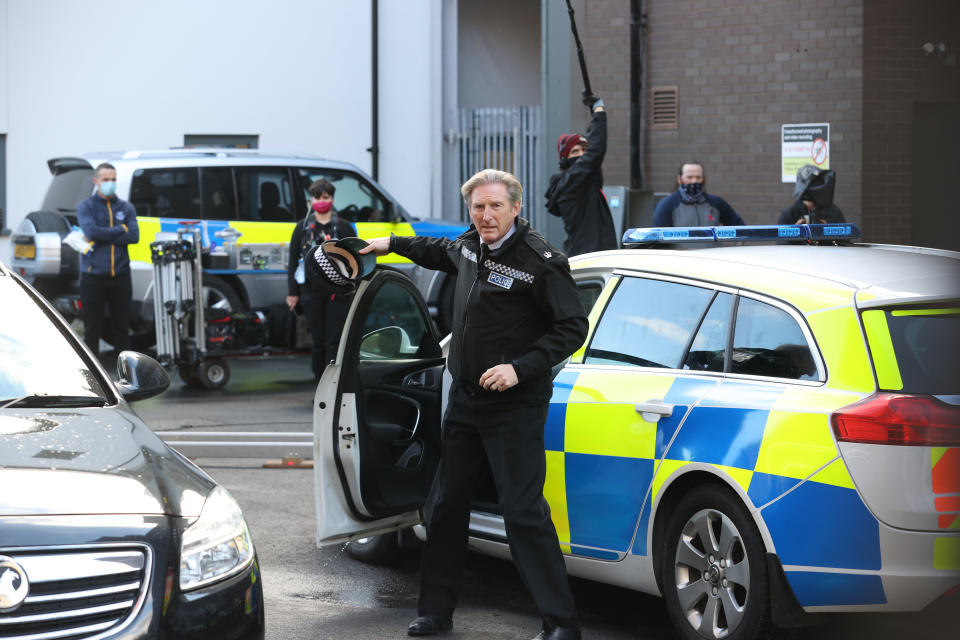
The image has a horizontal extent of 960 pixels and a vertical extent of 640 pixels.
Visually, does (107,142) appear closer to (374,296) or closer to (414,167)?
(414,167)

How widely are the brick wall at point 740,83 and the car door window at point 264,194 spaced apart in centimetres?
334

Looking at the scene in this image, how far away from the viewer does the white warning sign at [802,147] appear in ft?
41.9

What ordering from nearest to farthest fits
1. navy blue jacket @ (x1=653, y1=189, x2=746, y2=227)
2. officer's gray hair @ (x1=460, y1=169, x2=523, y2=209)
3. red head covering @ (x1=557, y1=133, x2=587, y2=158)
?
officer's gray hair @ (x1=460, y1=169, x2=523, y2=209), red head covering @ (x1=557, y1=133, x2=587, y2=158), navy blue jacket @ (x1=653, y1=189, x2=746, y2=227)

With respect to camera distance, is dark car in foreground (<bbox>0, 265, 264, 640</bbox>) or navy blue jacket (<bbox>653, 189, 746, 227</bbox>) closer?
dark car in foreground (<bbox>0, 265, 264, 640</bbox>)

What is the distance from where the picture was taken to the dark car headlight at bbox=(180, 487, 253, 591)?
3.78m

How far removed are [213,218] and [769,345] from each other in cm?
980

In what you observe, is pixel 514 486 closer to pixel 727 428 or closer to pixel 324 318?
pixel 727 428

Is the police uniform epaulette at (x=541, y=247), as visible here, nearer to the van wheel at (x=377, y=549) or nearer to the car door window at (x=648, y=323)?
the car door window at (x=648, y=323)

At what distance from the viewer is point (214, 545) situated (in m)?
3.91

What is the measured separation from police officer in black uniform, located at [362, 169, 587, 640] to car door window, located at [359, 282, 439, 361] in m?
0.66

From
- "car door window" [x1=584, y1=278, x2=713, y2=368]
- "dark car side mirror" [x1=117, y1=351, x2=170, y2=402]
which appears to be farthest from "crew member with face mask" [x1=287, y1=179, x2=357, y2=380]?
"dark car side mirror" [x1=117, y1=351, x2=170, y2=402]

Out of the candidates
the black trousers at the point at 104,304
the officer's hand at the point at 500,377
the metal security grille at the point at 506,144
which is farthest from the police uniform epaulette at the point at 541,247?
the metal security grille at the point at 506,144

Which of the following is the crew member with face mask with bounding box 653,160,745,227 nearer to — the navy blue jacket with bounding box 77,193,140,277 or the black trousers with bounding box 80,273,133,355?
the navy blue jacket with bounding box 77,193,140,277

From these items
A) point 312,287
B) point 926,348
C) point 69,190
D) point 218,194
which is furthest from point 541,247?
point 69,190
